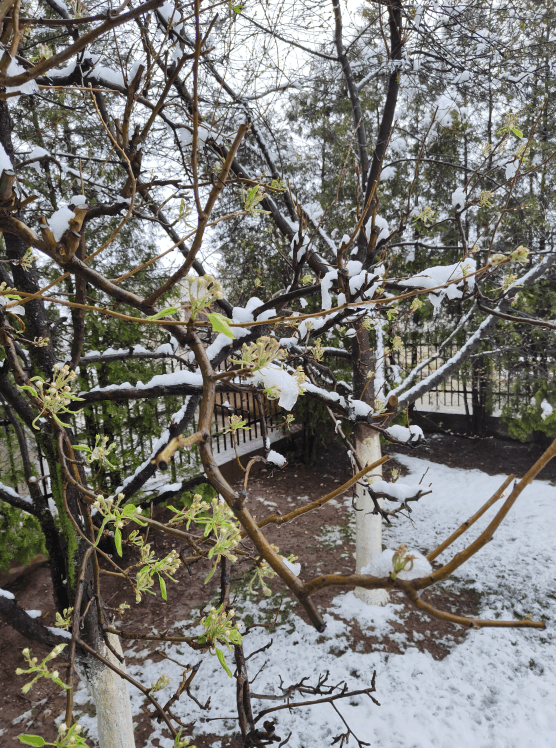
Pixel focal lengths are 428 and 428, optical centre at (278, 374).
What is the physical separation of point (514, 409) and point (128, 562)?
21.5ft

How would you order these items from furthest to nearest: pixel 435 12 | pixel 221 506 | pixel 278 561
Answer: pixel 435 12, pixel 221 506, pixel 278 561

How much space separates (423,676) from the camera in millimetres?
3445

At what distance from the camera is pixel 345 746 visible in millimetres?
2873

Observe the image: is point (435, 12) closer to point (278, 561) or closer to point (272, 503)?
point (278, 561)

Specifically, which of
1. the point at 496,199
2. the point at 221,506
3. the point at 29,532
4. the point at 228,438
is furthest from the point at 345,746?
the point at 496,199

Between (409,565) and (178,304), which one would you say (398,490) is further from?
(178,304)

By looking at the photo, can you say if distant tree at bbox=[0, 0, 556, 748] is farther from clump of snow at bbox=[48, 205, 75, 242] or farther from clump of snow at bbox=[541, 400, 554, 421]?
→ clump of snow at bbox=[541, 400, 554, 421]

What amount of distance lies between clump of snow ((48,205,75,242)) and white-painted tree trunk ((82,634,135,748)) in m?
2.26

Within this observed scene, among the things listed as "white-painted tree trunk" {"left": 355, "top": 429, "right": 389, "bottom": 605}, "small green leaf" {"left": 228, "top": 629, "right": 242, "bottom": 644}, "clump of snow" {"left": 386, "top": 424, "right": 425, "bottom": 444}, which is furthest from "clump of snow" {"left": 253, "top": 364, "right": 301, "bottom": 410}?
"white-painted tree trunk" {"left": 355, "top": 429, "right": 389, "bottom": 605}

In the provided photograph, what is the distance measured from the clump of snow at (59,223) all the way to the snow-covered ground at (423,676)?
3271 mm

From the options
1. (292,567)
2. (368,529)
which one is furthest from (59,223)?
(368,529)

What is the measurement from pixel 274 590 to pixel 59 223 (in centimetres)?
458

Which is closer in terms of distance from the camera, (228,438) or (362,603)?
(362,603)

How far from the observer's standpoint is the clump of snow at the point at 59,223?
83 centimetres
